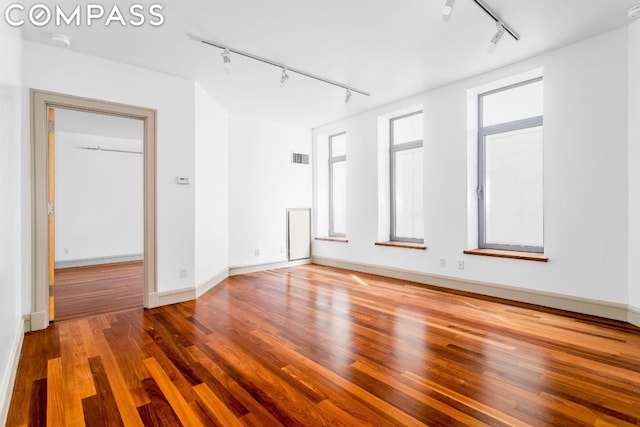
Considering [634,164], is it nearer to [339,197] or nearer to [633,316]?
[633,316]

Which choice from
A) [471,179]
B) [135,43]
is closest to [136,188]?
[135,43]

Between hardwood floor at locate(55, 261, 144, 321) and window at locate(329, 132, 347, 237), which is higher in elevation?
window at locate(329, 132, 347, 237)

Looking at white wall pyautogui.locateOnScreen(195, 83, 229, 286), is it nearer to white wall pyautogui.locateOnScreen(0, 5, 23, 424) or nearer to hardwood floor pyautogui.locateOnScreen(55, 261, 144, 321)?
hardwood floor pyautogui.locateOnScreen(55, 261, 144, 321)

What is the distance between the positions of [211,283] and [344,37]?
3.46m

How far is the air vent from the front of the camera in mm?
6227

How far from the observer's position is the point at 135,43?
10.2 ft

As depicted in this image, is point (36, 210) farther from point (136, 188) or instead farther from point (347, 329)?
point (136, 188)

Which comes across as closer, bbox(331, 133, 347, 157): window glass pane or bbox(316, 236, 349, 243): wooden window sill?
bbox(316, 236, 349, 243): wooden window sill

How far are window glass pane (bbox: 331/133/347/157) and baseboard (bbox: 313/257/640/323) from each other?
2.25m

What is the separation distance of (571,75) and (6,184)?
16.2 ft

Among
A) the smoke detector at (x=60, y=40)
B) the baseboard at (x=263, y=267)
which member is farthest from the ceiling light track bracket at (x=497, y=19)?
the baseboard at (x=263, y=267)

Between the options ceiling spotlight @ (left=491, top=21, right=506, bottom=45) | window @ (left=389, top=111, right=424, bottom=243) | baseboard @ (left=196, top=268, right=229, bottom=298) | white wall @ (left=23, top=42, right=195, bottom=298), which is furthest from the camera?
window @ (left=389, top=111, right=424, bottom=243)

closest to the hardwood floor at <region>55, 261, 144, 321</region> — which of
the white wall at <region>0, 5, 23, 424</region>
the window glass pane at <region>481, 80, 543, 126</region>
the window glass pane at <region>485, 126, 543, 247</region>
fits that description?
the white wall at <region>0, 5, 23, 424</region>

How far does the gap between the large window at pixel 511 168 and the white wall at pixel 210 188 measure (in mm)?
3619
